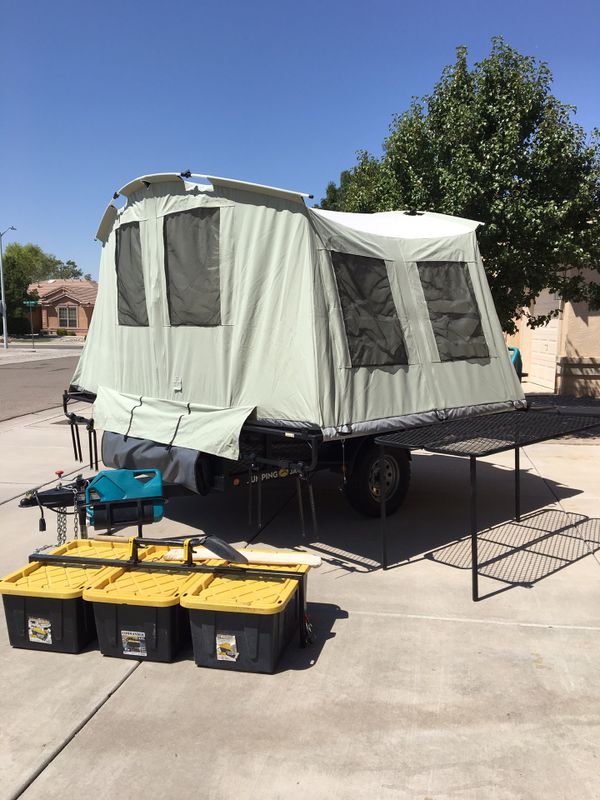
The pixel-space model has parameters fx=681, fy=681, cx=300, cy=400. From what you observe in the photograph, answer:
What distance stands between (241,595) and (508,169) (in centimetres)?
909

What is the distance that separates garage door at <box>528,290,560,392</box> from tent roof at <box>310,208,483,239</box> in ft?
34.6

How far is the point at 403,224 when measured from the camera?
Result: 23.8 ft

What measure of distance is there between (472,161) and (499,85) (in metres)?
1.70

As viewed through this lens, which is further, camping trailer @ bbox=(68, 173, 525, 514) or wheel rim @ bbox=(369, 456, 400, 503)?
wheel rim @ bbox=(369, 456, 400, 503)

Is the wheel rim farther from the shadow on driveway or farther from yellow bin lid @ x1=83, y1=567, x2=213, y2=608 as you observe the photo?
yellow bin lid @ x1=83, y1=567, x2=213, y2=608

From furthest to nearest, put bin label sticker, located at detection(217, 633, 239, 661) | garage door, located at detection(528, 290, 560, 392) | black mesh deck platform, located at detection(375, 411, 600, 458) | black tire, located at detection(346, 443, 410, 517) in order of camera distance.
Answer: garage door, located at detection(528, 290, 560, 392), black tire, located at detection(346, 443, 410, 517), black mesh deck platform, located at detection(375, 411, 600, 458), bin label sticker, located at detection(217, 633, 239, 661)

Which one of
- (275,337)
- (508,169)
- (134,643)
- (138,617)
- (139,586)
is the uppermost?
(508,169)

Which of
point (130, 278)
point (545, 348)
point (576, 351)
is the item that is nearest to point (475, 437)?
point (130, 278)

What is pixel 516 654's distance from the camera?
4.15 metres

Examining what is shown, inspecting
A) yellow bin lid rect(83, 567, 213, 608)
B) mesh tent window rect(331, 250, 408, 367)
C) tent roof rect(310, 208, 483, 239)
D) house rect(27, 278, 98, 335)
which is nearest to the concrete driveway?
yellow bin lid rect(83, 567, 213, 608)

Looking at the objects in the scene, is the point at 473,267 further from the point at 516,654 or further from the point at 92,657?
the point at 92,657

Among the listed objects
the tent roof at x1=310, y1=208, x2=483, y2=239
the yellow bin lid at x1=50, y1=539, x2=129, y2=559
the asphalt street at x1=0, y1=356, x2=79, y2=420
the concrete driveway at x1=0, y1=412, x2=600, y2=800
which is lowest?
the concrete driveway at x1=0, y1=412, x2=600, y2=800

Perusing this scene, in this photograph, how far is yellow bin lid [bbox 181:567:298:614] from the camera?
381 cm

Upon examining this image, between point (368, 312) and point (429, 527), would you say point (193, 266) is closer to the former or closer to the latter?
point (368, 312)
